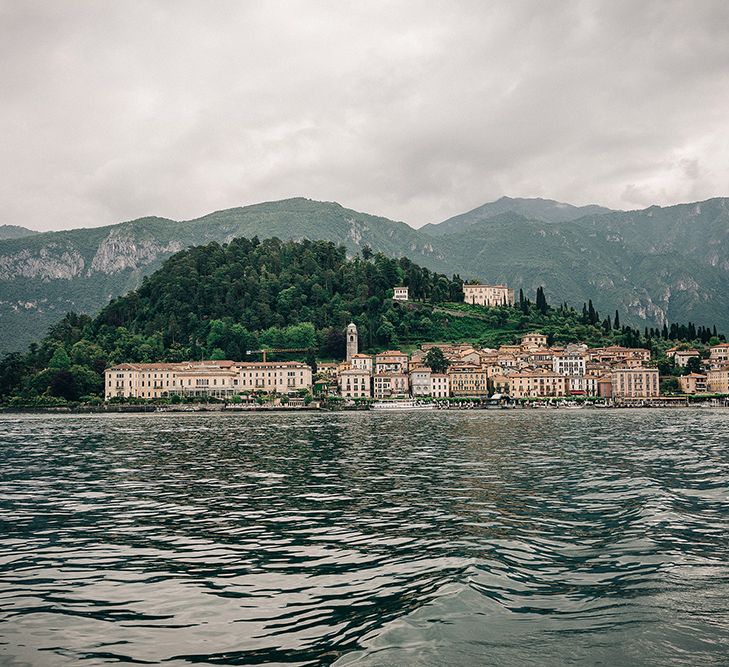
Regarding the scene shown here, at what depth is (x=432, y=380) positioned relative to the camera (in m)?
160

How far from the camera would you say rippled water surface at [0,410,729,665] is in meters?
10.8

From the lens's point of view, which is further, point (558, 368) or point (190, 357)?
point (190, 357)

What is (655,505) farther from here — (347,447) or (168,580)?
(347,447)

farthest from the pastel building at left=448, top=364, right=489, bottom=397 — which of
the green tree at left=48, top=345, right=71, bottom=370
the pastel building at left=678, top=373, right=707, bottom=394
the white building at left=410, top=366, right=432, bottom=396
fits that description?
the green tree at left=48, top=345, right=71, bottom=370

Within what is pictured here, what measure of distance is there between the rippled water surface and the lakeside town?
399 ft

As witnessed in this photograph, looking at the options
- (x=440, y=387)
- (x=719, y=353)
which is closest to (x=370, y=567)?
(x=440, y=387)

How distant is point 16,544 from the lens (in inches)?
723

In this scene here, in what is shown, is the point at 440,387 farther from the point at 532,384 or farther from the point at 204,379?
the point at 204,379

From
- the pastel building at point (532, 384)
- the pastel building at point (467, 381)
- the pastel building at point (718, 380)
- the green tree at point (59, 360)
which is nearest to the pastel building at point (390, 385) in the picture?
the pastel building at point (467, 381)

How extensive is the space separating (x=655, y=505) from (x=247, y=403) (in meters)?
136

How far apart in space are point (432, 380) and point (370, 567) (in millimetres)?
145699

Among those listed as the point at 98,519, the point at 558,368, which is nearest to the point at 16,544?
the point at 98,519

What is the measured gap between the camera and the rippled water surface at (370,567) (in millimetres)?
10828

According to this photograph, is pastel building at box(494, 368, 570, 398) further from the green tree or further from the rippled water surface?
the rippled water surface
